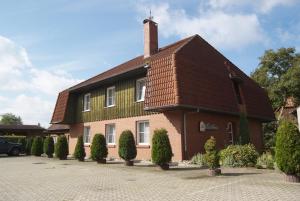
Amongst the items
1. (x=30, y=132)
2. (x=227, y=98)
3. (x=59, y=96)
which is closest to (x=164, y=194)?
(x=227, y=98)

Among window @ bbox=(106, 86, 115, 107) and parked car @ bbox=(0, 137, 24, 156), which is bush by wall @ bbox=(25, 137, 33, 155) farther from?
window @ bbox=(106, 86, 115, 107)

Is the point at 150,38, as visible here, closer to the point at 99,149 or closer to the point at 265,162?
the point at 99,149

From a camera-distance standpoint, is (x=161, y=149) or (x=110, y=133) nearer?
(x=161, y=149)

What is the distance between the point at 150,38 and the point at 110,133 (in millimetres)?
7778

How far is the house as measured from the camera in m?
17.3

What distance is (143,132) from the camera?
20.0 metres

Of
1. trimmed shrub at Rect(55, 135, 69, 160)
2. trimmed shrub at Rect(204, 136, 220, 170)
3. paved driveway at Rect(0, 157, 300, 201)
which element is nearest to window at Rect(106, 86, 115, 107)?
trimmed shrub at Rect(55, 135, 69, 160)

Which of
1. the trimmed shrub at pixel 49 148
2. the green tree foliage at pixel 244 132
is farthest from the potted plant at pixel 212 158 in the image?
the trimmed shrub at pixel 49 148

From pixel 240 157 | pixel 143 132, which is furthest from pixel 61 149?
pixel 240 157

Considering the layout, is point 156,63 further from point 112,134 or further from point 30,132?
point 30,132

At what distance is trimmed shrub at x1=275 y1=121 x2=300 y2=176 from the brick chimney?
13609 millimetres

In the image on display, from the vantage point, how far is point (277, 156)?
1093 cm

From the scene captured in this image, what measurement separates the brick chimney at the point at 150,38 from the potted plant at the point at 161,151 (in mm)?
9578

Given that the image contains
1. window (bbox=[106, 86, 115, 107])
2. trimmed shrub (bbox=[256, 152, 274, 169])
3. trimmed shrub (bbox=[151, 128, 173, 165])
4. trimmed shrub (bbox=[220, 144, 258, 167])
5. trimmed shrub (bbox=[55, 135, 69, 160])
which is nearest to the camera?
trimmed shrub (bbox=[151, 128, 173, 165])
